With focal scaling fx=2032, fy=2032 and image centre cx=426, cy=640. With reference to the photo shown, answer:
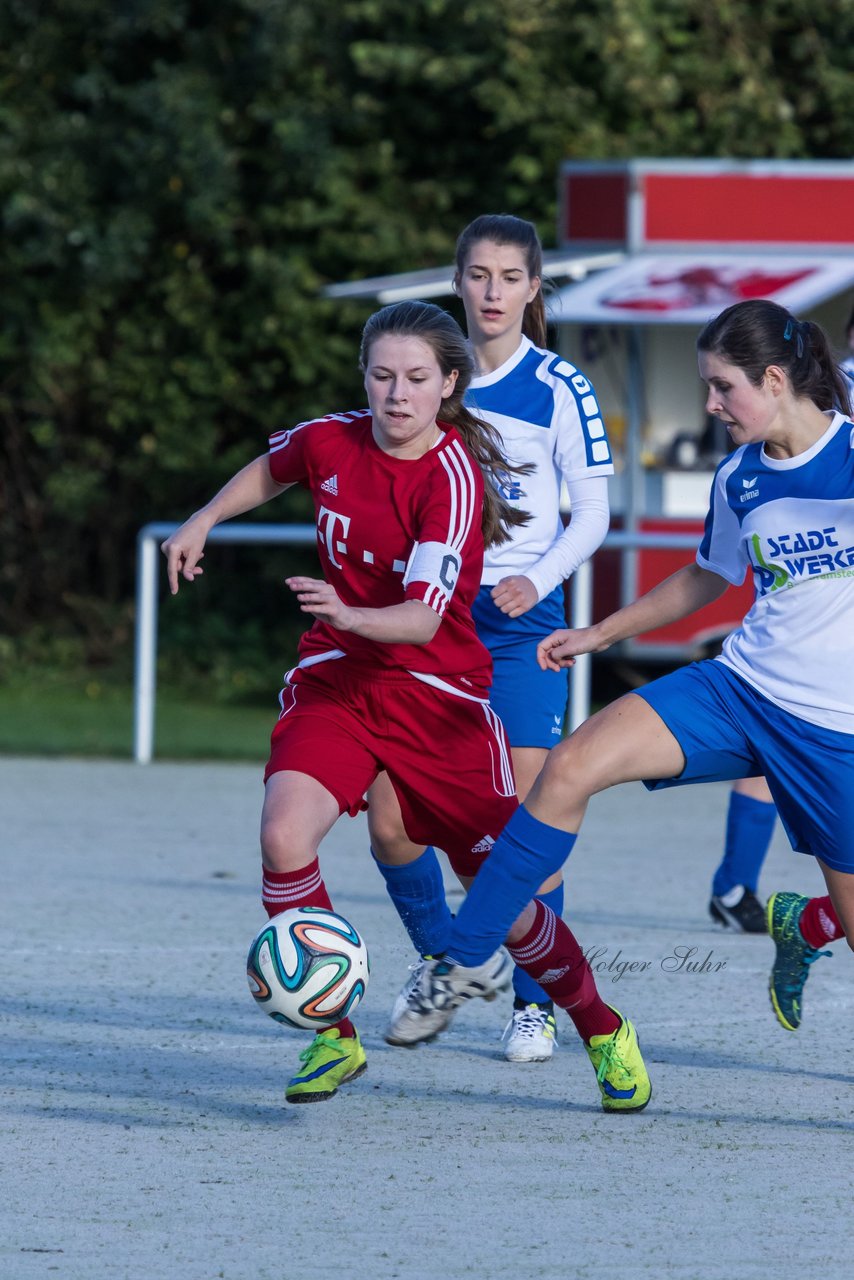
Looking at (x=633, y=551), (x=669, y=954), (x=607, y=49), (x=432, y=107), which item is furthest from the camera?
(x=432, y=107)

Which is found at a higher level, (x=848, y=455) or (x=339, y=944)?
(x=848, y=455)

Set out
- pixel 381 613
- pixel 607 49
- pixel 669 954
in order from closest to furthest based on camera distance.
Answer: pixel 381 613, pixel 669 954, pixel 607 49

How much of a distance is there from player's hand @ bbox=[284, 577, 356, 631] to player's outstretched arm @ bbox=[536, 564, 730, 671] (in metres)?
0.79

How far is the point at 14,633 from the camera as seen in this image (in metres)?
19.7

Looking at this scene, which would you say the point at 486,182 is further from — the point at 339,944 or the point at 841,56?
the point at 339,944

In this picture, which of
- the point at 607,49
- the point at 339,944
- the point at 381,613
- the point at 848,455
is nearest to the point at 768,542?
the point at 848,455

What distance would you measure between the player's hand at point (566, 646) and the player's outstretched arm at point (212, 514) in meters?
0.75

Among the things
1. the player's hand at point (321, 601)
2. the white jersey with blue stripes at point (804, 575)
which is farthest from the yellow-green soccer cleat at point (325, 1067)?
the white jersey with blue stripes at point (804, 575)

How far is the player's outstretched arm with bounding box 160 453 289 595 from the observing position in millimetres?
4727

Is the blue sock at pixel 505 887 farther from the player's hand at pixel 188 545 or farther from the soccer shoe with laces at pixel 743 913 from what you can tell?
the soccer shoe with laces at pixel 743 913

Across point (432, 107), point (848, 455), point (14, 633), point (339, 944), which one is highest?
point (432, 107)

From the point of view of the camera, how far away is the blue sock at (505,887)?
4.40 meters

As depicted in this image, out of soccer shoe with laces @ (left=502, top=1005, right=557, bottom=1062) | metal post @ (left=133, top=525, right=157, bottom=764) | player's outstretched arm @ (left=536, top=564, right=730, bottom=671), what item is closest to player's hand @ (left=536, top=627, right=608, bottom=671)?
player's outstretched arm @ (left=536, top=564, right=730, bottom=671)

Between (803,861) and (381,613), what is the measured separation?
15.7ft
